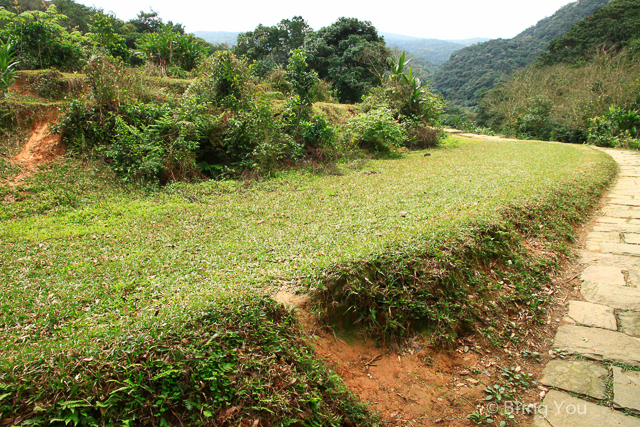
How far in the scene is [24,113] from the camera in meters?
6.91

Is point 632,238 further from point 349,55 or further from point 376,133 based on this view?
point 349,55

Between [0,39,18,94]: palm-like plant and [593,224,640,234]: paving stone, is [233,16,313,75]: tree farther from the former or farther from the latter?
[593,224,640,234]: paving stone

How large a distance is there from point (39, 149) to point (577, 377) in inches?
341

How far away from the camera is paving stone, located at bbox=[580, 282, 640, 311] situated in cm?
344

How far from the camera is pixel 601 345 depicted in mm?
2939

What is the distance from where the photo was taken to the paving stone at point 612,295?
3443 millimetres

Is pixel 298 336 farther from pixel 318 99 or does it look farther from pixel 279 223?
pixel 318 99

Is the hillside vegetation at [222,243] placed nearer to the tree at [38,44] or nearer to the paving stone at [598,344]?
the tree at [38,44]

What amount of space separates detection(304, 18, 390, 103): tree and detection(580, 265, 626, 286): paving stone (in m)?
17.3

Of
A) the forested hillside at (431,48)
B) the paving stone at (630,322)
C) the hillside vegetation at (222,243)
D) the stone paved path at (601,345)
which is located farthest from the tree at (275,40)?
the forested hillside at (431,48)

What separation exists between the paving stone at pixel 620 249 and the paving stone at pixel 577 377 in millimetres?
2615

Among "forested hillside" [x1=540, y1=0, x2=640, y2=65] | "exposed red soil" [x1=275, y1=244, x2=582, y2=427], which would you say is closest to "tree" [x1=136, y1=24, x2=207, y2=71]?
"exposed red soil" [x1=275, y1=244, x2=582, y2=427]

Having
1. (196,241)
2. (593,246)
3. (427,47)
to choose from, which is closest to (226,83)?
(196,241)

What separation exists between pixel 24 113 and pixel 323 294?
766 centimetres
